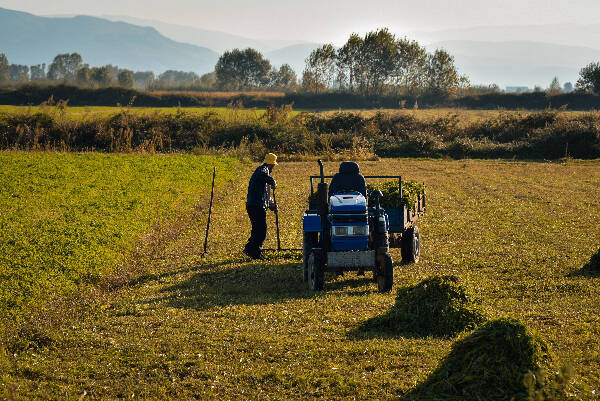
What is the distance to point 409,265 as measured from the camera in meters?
15.4

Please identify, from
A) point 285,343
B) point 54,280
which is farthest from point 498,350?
point 54,280

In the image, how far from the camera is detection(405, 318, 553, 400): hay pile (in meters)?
7.09

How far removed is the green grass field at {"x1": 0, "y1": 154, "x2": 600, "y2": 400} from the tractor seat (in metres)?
2.04

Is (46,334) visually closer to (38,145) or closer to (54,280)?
(54,280)

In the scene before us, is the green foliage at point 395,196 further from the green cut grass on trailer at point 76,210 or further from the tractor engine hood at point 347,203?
the green cut grass on trailer at point 76,210

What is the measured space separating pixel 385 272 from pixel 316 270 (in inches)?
55.5

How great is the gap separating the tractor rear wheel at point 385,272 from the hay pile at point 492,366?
482 centimetres


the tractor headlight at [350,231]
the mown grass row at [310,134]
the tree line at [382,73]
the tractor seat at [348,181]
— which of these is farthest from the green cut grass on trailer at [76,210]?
the tree line at [382,73]

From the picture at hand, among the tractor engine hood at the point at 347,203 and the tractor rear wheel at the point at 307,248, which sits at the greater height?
the tractor engine hood at the point at 347,203

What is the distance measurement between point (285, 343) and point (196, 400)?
2138 mm

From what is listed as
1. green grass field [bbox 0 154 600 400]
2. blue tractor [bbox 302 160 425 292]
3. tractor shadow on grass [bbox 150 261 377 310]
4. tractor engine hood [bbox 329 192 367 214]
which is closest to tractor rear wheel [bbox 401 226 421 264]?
green grass field [bbox 0 154 600 400]

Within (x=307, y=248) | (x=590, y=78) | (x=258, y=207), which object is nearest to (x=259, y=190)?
(x=258, y=207)

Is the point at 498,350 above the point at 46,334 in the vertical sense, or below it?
above

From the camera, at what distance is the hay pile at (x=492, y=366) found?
7.09 meters
